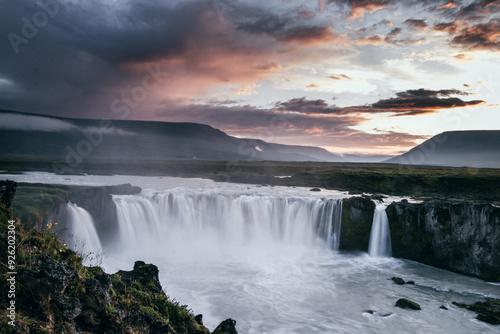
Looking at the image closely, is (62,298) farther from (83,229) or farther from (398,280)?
(398,280)

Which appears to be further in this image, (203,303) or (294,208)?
(294,208)

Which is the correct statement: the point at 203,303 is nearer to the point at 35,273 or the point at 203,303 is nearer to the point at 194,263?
the point at 194,263

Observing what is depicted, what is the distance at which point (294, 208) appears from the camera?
105ft

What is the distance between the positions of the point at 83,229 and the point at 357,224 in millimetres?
23951

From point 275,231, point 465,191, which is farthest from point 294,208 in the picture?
point 465,191

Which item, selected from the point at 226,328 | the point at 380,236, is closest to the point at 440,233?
the point at 380,236

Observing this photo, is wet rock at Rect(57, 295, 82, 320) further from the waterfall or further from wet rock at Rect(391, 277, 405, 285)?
the waterfall

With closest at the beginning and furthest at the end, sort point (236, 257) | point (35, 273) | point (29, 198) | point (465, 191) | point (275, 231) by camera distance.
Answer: point (35, 273) → point (29, 198) → point (236, 257) → point (275, 231) → point (465, 191)

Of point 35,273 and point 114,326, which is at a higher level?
point 35,273

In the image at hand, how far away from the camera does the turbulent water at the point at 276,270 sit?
15844 mm

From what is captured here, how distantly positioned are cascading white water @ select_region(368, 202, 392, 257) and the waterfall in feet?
10.6

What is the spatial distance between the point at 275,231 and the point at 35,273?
2642 centimetres

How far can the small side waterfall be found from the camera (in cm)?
2191

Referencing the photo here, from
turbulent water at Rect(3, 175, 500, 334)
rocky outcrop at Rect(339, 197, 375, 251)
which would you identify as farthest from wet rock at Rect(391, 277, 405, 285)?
rocky outcrop at Rect(339, 197, 375, 251)
